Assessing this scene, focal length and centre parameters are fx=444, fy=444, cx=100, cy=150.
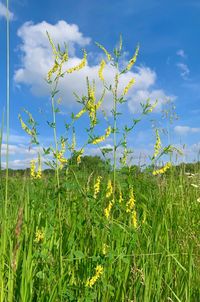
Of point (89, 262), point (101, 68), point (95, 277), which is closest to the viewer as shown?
point (95, 277)

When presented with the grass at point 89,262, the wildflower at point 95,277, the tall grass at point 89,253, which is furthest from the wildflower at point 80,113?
the wildflower at point 95,277

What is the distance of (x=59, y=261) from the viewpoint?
2.49 meters

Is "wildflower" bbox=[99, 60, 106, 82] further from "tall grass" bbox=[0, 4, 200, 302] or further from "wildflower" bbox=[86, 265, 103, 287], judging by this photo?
"wildflower" bbox=[86, 265, 103, 287]

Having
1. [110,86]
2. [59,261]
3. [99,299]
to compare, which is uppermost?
[110,86]

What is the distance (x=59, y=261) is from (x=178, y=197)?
3.25m

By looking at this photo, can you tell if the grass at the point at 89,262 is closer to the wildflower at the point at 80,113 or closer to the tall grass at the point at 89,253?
the tall grass at the point at 89,253

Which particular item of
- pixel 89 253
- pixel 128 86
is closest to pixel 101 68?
pixel 128 86

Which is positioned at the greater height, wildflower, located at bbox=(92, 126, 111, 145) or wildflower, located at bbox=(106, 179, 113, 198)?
wildflower, located at bbox=(92, 126, 111, 145)

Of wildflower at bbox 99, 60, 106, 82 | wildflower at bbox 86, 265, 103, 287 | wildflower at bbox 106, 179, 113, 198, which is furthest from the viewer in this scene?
wildflower at bbox 99, 60, 106, 82

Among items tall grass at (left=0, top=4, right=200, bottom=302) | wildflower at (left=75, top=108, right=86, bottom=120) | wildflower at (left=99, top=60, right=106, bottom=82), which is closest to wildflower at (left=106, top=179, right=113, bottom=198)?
tall grass at (left=0, top=4, right=200, bottom=302)

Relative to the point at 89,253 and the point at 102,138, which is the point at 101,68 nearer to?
the point at 102,138

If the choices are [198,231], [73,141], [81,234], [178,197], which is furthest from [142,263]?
[178,197]

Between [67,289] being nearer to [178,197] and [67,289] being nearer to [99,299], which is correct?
[99,299]

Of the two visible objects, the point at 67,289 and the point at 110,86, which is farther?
the point at 110,86
